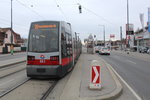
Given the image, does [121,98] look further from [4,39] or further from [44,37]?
[4,39]

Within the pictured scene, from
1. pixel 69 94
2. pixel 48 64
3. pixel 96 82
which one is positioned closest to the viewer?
pixel 69 94

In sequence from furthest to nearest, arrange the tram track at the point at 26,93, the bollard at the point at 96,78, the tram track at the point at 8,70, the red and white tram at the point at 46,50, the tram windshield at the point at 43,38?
the tram track at the point at 8,70 < the tram windshield at the point at 43,38 < the red and white tram at the point at 46,50 < the bollard at the point at 96,78 < the tram track at the point at 26,93

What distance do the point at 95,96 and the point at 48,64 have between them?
11.4 feet

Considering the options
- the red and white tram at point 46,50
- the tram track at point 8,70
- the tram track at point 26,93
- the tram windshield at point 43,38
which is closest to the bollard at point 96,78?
the tram track at point 26,93

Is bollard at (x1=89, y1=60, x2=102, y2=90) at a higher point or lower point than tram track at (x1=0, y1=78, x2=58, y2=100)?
higher

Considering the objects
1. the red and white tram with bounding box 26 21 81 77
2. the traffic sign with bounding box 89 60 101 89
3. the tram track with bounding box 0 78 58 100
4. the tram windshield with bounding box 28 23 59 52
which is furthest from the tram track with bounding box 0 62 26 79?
the traffic sign with bounding box 89 60 101 89

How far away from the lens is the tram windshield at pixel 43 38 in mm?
8584

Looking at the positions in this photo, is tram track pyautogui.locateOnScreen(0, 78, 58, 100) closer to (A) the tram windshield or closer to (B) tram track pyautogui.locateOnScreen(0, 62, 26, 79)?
(A) the tram windshield

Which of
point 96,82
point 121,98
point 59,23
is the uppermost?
point 59,23

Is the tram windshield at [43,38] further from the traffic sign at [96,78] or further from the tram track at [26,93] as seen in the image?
the traffic sign at [96,78]

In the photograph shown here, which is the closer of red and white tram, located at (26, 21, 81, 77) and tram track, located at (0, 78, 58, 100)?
tram track, located at (0, 78, 58, 100)

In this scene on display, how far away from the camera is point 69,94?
592cm

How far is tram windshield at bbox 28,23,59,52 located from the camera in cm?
858

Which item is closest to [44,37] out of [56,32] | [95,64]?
[56,32]
